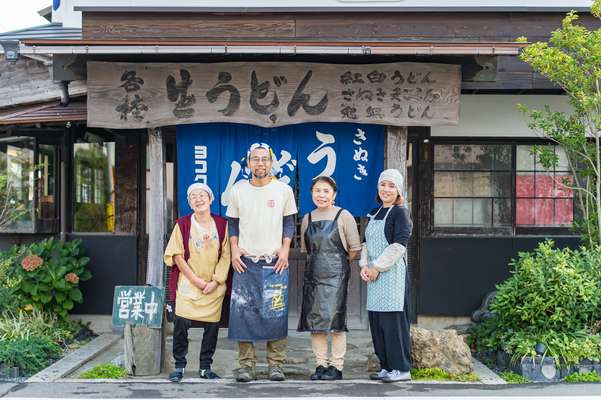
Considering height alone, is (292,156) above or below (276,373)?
above

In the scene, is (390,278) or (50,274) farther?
(50,274)

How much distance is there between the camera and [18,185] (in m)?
10.7

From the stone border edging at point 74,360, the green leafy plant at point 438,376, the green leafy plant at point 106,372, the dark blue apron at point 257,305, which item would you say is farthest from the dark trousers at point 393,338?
the stone border edging at point 74,360

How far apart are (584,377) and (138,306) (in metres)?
5.23

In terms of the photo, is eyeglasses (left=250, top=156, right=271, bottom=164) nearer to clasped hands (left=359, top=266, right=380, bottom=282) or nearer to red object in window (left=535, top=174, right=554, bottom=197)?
clasped hands (left=359, top=266, right=380, bottom=282)

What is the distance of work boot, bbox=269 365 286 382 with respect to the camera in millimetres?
7375

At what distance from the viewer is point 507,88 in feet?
32.3

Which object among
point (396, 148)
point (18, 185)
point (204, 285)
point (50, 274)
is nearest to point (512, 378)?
point (396, 148)

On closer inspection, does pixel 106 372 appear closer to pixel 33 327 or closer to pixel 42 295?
pixel 33 327

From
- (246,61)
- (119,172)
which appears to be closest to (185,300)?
(246,61)

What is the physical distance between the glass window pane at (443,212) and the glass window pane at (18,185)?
6505 mm

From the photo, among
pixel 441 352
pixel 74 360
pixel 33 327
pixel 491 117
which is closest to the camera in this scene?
pixel 441 352

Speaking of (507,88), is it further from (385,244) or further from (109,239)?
(109,239)

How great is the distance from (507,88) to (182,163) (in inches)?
197
